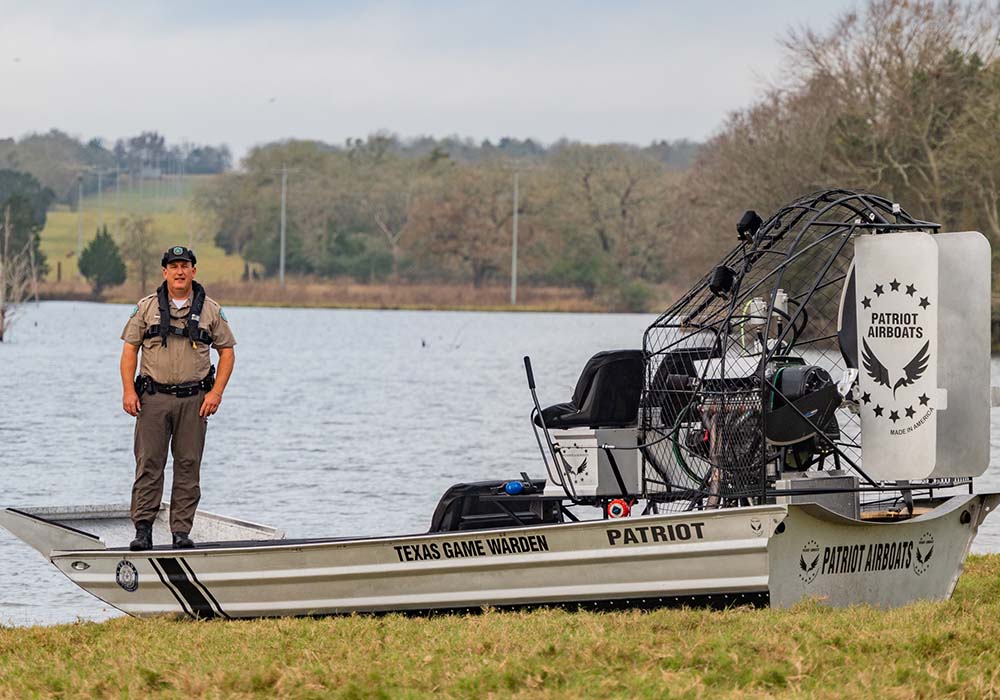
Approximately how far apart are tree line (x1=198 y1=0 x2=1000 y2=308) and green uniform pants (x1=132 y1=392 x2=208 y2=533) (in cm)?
2606

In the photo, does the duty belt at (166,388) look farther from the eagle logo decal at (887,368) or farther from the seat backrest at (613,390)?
the eagle logo decal at (887,368)

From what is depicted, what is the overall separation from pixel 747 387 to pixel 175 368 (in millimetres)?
3747

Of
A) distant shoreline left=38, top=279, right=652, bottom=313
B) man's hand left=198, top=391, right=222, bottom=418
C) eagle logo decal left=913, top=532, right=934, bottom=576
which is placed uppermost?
man's hand left=198, top=391, right=222, bottom=418

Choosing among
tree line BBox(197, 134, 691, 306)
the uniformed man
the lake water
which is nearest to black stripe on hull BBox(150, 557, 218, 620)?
the uniformed man

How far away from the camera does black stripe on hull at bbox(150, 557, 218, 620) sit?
1122 centimetres

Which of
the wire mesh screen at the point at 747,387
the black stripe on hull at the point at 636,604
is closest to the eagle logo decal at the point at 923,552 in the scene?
the wire mesh screen at the point at 747,387

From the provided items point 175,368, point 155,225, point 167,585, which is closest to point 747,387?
point 175,368

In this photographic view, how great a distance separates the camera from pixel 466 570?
10.7 meters

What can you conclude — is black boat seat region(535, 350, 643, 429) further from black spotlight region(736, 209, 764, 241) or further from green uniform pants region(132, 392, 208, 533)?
green uniform pants region(132, 392, 208, 533)

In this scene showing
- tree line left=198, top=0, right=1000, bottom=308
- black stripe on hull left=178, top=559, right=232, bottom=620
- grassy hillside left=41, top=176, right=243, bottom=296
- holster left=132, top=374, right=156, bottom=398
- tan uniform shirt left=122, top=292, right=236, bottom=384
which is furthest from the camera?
grassy hillside left=41, top=176, right=243, bottom=296

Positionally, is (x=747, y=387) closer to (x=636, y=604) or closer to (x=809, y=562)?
(x=809, y=562)

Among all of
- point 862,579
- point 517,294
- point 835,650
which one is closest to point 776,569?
point 862,579

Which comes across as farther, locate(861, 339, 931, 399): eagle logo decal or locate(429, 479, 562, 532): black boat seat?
locate(429, 479, 562, 532): black boat seat

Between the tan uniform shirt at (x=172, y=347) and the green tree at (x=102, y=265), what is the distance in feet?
366
